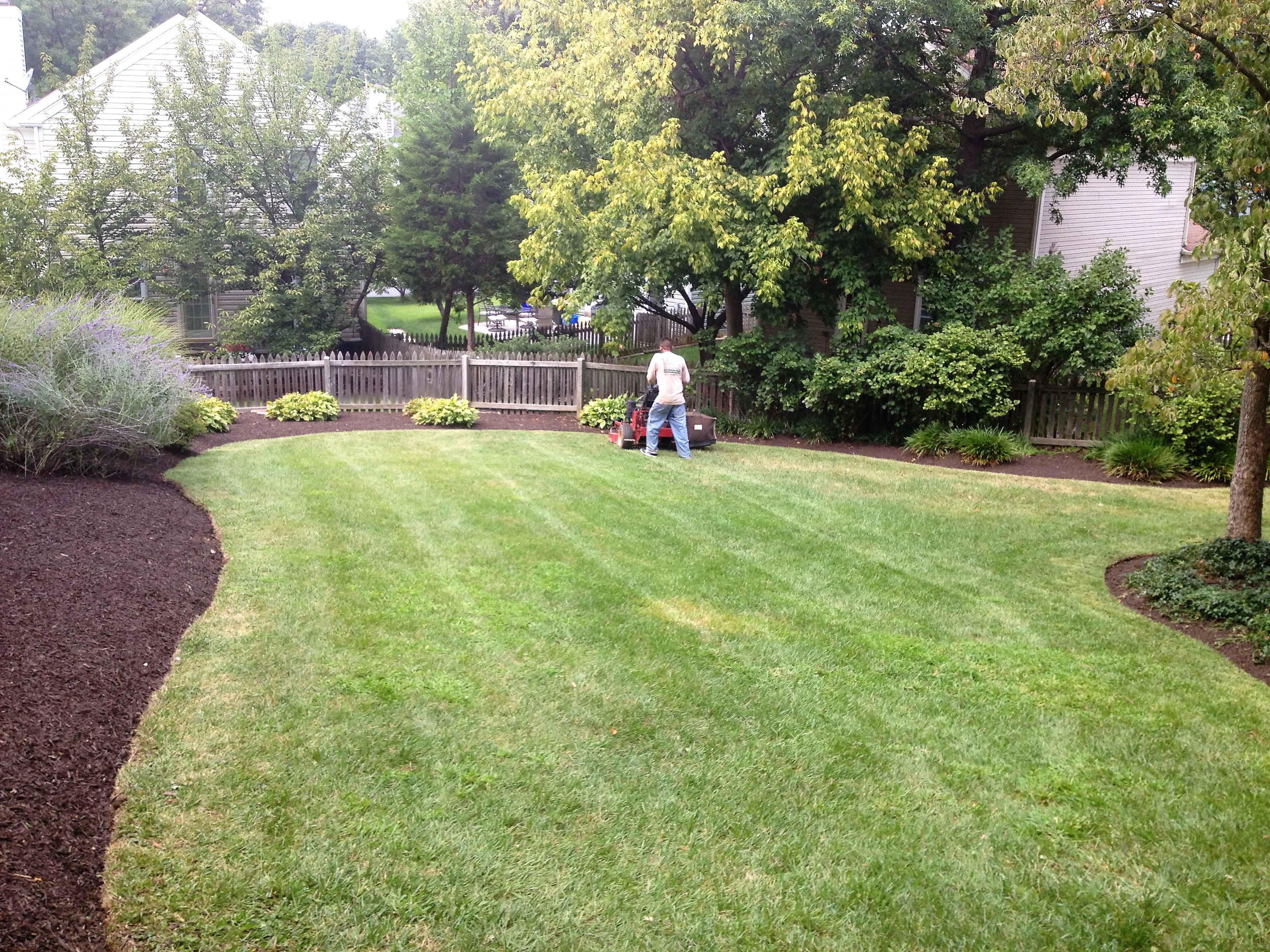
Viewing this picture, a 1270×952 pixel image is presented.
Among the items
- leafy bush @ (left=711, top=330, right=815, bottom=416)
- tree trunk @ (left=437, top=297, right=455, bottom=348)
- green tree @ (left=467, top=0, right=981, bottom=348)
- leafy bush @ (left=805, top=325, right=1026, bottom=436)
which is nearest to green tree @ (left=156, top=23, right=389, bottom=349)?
tree trunk @ (left=437, top=297, right=455, bottom=348)

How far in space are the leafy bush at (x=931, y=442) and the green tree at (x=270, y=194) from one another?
14.6 metres

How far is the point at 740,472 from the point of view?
12.2 meters

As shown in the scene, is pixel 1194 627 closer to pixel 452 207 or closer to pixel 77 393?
pixel 77 393

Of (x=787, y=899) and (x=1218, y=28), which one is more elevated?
(x=1218, y=28)

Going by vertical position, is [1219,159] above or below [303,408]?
above

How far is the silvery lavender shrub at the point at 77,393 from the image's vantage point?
8.61 meters

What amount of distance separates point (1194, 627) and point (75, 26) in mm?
50880

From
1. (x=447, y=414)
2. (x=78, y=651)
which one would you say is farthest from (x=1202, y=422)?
(x=78, y=651)

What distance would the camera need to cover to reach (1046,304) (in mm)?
13672

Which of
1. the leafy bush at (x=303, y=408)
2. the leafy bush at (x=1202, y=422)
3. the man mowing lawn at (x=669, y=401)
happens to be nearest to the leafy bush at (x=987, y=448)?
the leafy bush at (x=1202, y=422)

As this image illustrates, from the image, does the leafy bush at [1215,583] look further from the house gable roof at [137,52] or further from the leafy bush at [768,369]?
the house gable roof at [137,52]

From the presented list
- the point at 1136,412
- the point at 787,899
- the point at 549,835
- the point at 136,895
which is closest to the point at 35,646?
the point at 136,895

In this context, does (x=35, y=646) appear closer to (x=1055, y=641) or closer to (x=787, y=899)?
(x=787, y=899)

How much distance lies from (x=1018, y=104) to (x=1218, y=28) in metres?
1.50
